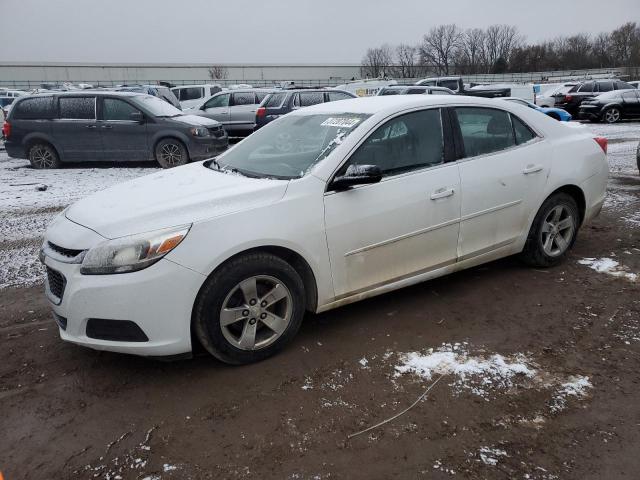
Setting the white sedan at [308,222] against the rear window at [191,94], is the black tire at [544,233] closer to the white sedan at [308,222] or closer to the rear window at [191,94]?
the white sedan at [308,222]

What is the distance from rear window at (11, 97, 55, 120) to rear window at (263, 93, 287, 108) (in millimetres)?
5398

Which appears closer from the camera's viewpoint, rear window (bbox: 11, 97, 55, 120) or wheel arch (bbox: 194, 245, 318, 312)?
wheel arch (bbox: 194, 245, 318, 312)

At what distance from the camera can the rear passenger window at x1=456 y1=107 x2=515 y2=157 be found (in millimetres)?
4090

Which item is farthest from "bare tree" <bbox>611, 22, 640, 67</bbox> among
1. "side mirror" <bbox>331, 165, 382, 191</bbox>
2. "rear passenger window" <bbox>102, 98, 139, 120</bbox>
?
"side mirror" <bbox>331, 165, 382, 191</bbox>

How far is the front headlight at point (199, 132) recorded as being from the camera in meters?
10.9

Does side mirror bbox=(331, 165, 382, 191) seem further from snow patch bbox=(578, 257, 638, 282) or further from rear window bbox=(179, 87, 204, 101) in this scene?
rear window bbox=(179, 87, 204, 101)

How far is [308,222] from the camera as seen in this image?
328cm

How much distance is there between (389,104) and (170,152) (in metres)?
8.07

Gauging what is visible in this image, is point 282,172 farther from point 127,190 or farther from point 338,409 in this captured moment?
point 338,409

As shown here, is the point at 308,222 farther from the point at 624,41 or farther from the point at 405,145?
the point at 624,41

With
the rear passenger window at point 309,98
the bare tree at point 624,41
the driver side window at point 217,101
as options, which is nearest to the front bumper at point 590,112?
the rear passenger window at point 309,98

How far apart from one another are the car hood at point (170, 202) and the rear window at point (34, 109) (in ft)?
28.5

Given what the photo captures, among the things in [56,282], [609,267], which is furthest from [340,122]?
[609,267]

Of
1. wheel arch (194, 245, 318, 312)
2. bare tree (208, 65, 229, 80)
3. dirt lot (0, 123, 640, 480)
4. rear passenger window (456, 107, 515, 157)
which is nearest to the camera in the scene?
dirt lot (0, 123, 640, 480)
